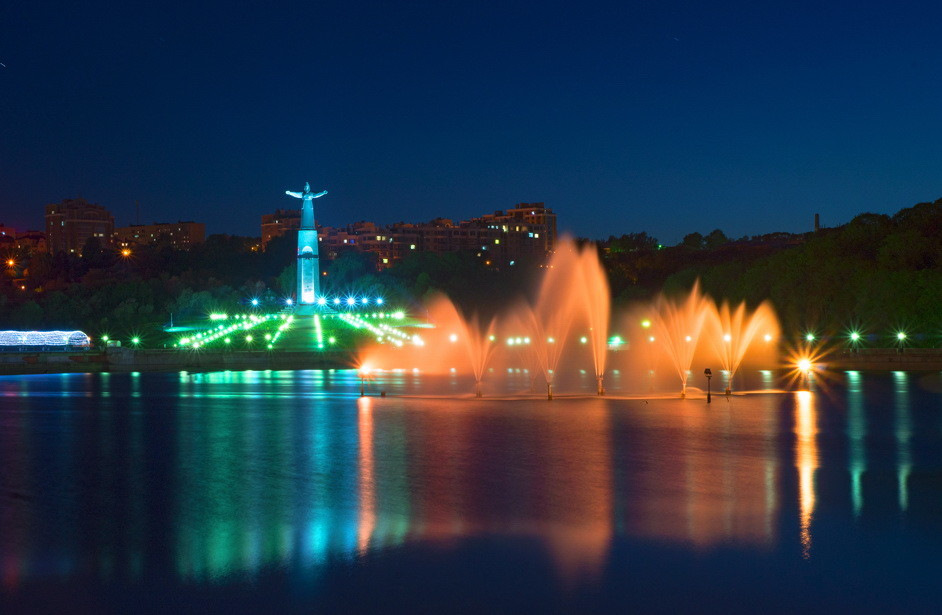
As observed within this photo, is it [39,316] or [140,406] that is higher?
[39,316]

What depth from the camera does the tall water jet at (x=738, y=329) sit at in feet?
209

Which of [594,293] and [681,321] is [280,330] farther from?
[681,321]

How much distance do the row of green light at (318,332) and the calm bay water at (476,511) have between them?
3399 cm

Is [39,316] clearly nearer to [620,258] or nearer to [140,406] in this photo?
[140,406]

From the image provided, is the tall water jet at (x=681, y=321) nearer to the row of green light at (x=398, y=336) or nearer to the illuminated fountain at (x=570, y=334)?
the illuminated fountain at (x=570, y=334)

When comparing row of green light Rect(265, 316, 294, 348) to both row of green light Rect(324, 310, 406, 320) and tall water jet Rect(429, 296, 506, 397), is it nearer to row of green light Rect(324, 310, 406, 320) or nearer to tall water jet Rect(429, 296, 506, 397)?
row of green light Rect(324, 310, 406, 320)

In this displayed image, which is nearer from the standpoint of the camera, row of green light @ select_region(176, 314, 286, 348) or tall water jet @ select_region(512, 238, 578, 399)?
row of green light @ select_region(176, 314, 286, 348)

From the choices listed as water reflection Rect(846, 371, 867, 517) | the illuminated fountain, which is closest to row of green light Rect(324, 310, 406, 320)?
the illuminated fountain

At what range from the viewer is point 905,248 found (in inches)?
2371

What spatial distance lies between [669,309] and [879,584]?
7803 cm

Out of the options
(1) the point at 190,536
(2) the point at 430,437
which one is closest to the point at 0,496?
(1) the point at 190,536

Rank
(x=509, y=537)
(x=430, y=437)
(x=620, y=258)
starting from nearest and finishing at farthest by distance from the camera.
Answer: (x=509, y=537) < (x=430, y=437) < (x=620, y=258)

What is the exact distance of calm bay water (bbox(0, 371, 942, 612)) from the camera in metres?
11.3

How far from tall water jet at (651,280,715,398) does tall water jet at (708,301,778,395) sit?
1664 mm
